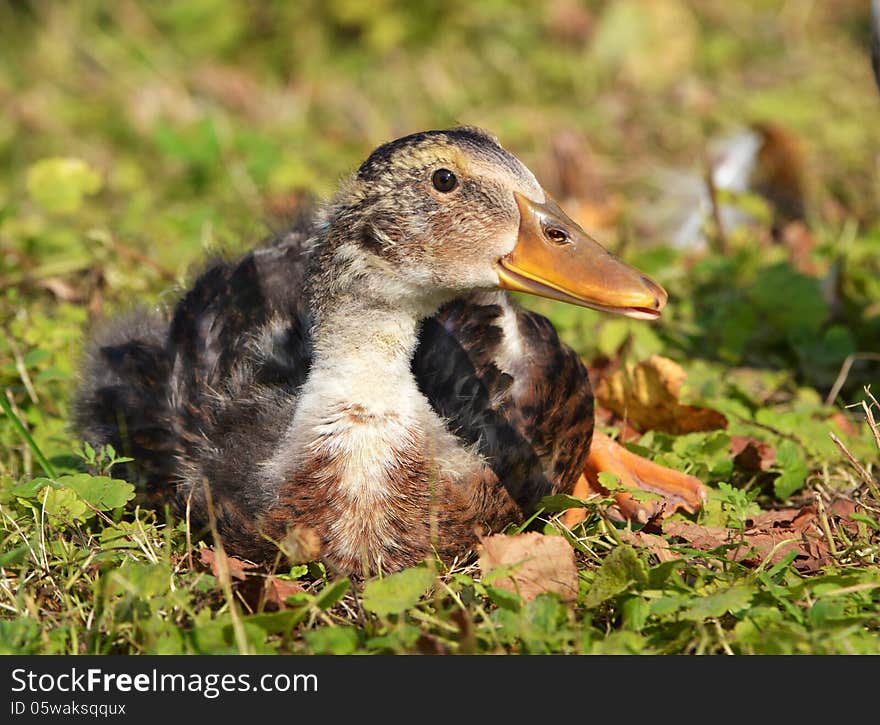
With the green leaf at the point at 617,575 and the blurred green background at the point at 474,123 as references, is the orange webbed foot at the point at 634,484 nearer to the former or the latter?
the green leaf at the point at 617,575

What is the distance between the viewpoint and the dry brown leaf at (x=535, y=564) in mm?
2896

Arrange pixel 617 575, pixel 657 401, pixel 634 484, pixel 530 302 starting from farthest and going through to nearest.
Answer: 1. pixel 530 302
2. pixel 657 401
3. pixel 634 484
4. pixel 617 575

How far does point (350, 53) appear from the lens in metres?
7.89

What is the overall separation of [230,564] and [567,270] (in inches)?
44.3

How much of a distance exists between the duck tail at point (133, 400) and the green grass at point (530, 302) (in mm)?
99


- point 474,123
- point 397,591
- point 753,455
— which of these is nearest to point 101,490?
point 397,591

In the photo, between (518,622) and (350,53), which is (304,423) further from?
(350,53)

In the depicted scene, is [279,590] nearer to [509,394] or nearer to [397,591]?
[397,591]

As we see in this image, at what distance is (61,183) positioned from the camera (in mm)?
5055

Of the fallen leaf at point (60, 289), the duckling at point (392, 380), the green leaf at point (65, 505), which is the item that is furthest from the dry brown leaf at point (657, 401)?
the fallen leaf at point (60, 289)

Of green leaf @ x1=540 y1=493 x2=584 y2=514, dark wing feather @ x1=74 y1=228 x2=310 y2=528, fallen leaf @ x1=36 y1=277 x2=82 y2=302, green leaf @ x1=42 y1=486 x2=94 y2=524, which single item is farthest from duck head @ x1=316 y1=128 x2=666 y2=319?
fallen leaf @ x1=36 y1=277 x2=82 y2=302

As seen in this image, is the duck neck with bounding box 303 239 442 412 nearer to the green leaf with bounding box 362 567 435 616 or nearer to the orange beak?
the orange beak

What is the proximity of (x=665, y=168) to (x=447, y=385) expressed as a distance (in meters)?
3.66
